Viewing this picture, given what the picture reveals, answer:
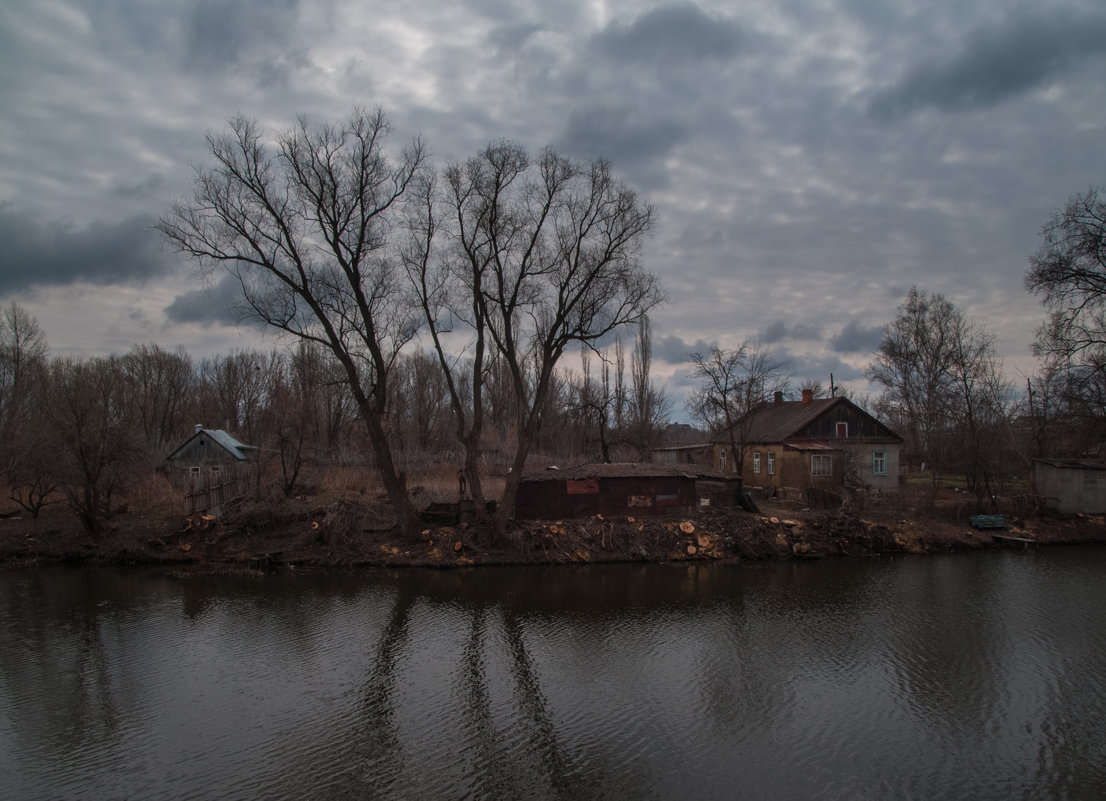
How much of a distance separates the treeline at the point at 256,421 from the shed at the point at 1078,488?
18.0 m

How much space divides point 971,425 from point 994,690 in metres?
20.9

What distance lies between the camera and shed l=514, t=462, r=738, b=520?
23.9 m

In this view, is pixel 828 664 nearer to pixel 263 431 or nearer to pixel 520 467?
pixel 520 467

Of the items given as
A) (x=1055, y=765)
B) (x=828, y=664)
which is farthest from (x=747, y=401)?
(x=1055, y=765)

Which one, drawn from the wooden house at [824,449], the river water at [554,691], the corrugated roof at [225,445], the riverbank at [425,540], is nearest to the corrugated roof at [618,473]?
the riverbank at [425,540]

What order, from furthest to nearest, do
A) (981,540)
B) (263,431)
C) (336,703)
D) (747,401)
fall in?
(263,431) → (747,401) → (981,540) → (336,703)

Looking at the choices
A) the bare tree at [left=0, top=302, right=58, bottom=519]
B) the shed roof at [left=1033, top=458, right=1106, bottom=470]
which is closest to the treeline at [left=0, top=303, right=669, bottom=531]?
the bare tree at [left=0, top=302, right=58, bottom=519]

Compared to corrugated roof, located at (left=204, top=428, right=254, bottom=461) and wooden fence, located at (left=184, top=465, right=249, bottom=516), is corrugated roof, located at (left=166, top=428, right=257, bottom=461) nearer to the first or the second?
corrugated roof, located at (left=204, top=428, right=254, bottom=461)

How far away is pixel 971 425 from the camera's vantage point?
28.4 m

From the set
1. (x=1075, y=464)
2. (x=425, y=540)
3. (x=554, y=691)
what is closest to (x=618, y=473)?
(x=425, y=540)

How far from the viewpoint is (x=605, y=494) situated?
23.9 m

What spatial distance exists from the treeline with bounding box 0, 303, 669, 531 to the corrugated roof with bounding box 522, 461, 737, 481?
16.2ft

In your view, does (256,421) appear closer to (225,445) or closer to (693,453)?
(225,445)

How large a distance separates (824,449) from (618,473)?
12.9 meters
